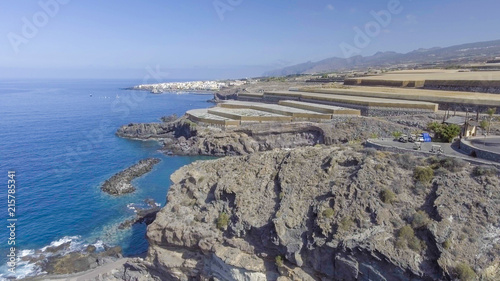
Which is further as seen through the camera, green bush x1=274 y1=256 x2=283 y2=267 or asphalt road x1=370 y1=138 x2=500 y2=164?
asphalt road x1=370 y1=138 x2=500 y2=164

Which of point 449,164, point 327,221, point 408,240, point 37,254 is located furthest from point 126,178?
point 449,164

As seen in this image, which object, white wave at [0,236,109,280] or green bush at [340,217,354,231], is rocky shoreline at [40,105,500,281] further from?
white wave at [0,236,109,280]

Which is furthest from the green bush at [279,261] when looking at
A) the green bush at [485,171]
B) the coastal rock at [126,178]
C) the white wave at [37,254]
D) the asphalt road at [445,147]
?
the coastal rock at [126,178]

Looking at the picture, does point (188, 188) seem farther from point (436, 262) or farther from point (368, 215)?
point (436, 262)

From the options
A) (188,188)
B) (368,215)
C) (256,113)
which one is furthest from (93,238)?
(256,113)

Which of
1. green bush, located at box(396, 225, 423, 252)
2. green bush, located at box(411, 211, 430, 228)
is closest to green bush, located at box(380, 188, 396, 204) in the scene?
green bush, located at box(411, 211, 430, 228)

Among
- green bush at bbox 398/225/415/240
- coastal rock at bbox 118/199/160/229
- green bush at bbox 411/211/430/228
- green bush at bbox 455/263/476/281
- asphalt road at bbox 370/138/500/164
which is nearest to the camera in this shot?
green bush at bbox 455/263/476/281

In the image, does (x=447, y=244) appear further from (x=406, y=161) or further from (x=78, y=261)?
(x=78, y=261)
